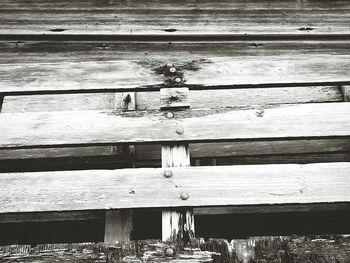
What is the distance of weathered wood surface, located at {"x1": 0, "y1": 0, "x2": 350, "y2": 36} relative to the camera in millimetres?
2619

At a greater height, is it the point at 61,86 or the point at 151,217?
the point at 61,86

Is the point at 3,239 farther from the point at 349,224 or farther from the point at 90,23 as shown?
the point at 349,224

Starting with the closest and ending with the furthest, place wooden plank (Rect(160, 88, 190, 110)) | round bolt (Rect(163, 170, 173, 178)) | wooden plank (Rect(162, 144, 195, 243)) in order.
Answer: wooden plank (Rect(162, 144, 195, 243)), round bolt (Rect(163, 170, 173, 178)), wooden plank (Rect(160, 88, 190, 110))

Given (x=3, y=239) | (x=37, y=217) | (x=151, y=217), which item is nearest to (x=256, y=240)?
(x=151, y=217)

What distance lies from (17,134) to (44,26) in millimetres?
958

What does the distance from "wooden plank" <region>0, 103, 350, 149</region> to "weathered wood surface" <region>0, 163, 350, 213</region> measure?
199mm

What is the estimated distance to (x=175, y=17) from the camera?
2.72 m

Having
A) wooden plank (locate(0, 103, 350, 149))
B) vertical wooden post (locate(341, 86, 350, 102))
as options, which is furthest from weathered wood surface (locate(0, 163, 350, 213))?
vertical wooden post (locate(341, 86, 350, 102))

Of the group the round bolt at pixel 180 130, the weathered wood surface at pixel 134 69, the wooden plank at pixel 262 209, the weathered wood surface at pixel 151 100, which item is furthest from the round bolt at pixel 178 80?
the wooden plank at pixel 262 209

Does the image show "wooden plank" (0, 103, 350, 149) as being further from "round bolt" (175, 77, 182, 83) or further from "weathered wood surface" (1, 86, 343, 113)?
"weathered wood surface" (1, 86, 343, 113)

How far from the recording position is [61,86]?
223 cm

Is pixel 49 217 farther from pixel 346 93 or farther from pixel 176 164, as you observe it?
pixel 346 93

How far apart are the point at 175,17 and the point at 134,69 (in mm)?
648

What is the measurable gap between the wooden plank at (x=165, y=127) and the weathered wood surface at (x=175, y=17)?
0.82 meters
